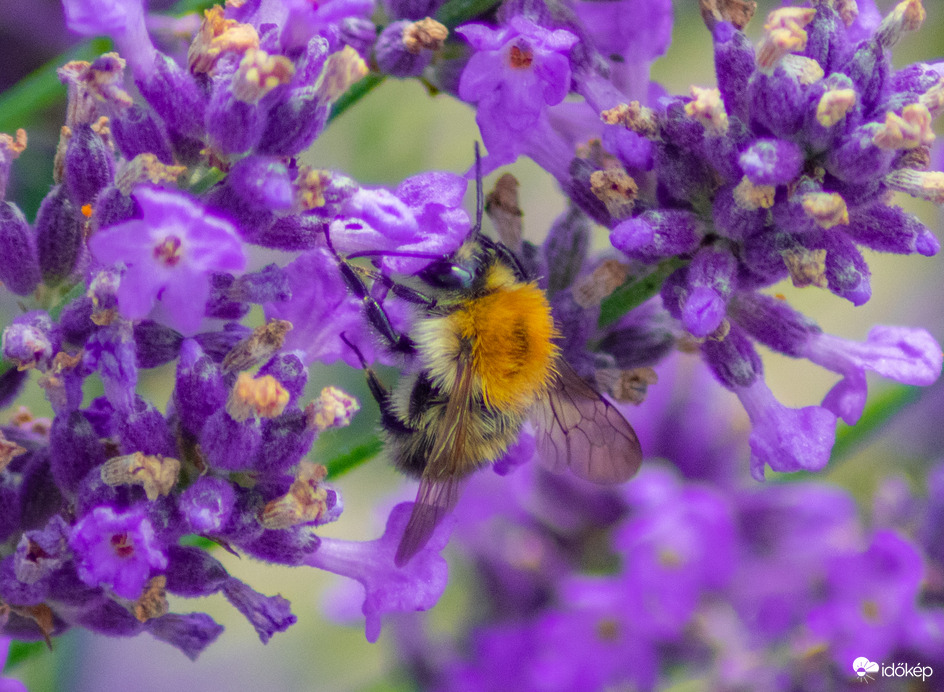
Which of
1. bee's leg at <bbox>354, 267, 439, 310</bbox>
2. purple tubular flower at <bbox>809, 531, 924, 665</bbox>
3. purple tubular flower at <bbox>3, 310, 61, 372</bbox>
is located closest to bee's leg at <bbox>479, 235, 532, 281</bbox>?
bee's leg at <bbox>354, 267, 439, 310</bbox>

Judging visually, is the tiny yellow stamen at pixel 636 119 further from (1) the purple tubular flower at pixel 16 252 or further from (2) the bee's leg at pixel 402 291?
Answer: (1) the purple tubular flower at pixel 16 252

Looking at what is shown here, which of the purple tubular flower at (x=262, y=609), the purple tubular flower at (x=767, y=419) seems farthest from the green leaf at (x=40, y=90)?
the purple tubular flower at (x=767, y=419)

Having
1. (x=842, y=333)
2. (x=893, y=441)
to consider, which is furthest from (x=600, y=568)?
(x=842, y=333)

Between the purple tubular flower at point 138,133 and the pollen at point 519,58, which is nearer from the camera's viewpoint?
the purple tubular flower at point 138,133

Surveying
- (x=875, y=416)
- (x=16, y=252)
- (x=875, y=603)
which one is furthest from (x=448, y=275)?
(x=875, y=603)

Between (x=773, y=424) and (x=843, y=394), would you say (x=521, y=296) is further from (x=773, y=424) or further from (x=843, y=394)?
(x=843, y=394)

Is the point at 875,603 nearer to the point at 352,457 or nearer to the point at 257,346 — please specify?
the point at 352,457
